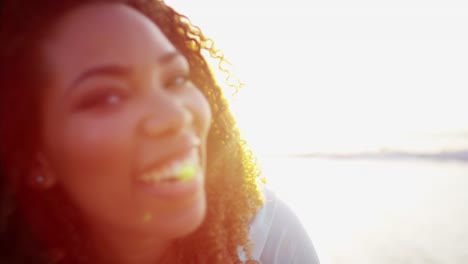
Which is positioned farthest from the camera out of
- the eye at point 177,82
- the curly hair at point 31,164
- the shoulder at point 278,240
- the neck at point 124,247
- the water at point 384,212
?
the water at point 384,212

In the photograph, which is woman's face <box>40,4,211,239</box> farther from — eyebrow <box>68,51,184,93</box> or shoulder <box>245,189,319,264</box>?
shoulder <box>245,189,319,264</box>

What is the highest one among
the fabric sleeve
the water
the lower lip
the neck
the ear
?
the lower lip

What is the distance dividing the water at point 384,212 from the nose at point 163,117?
1647 mm

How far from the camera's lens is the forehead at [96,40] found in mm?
1423

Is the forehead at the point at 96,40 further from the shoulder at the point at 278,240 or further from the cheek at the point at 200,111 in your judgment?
the shoulder at the point at 278,240

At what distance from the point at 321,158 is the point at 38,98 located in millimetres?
7574

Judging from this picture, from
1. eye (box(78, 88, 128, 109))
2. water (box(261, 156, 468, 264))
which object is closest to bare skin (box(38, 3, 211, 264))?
eye (box(78, 88, 128, 109))

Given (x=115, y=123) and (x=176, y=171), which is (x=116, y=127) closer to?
(x=115, y=123)

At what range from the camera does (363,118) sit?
11906mm

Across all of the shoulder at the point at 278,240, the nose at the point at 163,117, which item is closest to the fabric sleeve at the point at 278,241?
the shoulder at the point at 278,240

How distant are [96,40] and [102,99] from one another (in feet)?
0.66

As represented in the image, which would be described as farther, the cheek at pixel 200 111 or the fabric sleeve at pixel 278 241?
the fabric sleeve at pixel 278 241

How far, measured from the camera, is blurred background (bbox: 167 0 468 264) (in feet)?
13.5

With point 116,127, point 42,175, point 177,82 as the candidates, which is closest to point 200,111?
point 177,82
